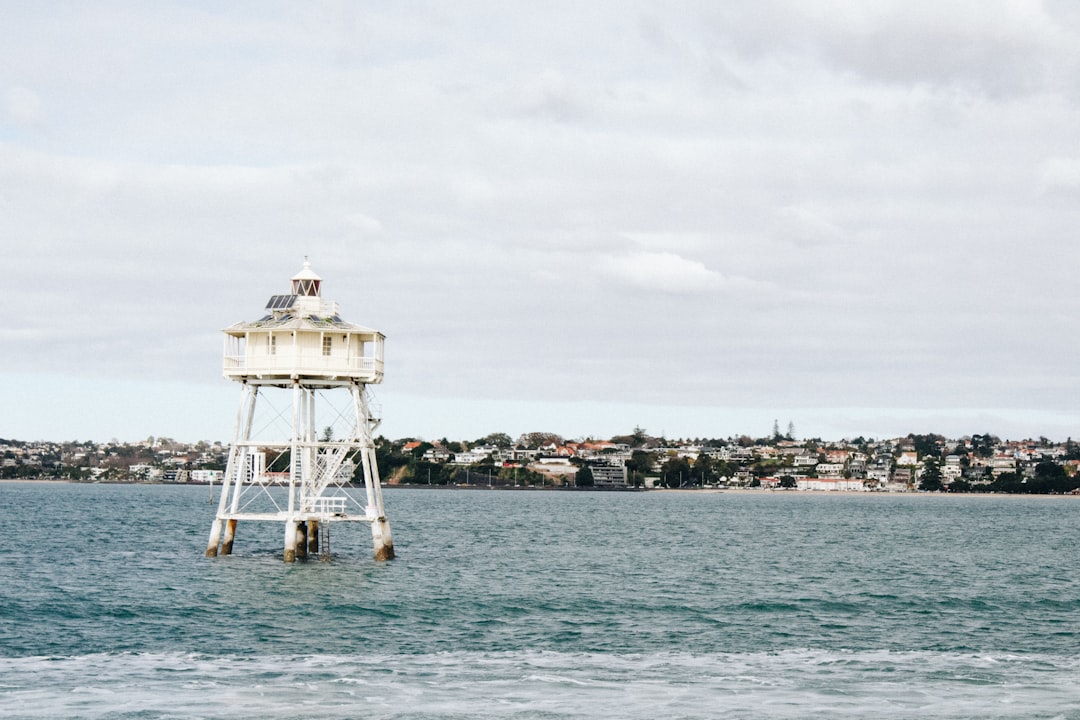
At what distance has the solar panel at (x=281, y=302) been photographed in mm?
46438

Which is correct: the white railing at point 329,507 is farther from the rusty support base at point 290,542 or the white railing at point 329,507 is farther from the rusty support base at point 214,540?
the rusty support base at point 214,540

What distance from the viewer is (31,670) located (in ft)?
86.3

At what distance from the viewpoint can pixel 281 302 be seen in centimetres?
4662

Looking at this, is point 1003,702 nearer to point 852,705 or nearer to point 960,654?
point 852,705

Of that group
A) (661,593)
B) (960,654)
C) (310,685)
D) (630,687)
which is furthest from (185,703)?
(661,593)

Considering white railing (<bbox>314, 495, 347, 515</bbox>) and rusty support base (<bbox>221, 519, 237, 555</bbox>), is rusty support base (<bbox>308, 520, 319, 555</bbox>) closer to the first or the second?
rusty support base (<bbox>221, 519, 237, 555</bbox>)

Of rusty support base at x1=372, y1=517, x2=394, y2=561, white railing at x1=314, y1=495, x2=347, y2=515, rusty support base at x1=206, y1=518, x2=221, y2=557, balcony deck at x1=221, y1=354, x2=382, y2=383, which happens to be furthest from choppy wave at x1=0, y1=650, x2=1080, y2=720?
rusty support base at x1=206, y1=518, x2=221, y2=557

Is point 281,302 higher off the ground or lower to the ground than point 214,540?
higher

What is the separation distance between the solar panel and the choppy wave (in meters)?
19.9

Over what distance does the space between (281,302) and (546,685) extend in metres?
24.7

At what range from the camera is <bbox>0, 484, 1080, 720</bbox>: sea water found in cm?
2380

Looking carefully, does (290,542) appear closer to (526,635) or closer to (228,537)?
(228,537)

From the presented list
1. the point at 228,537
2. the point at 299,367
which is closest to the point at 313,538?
the point at 228,537

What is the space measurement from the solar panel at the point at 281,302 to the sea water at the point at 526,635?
9311 millimetres
